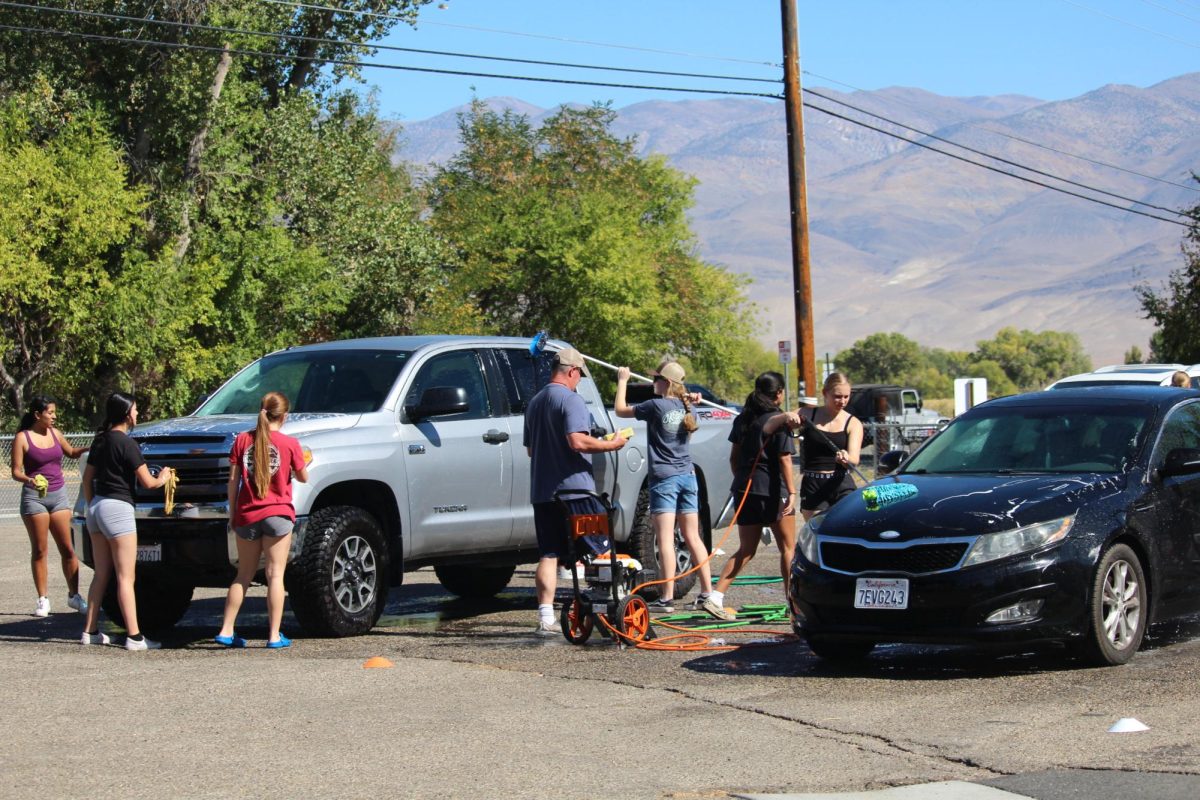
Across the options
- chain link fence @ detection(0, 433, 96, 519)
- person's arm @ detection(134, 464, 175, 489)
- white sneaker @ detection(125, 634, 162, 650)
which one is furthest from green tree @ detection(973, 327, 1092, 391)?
person's arm @ detection(134, 464, 175, 489)

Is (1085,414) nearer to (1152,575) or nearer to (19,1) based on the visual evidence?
(1152,575)

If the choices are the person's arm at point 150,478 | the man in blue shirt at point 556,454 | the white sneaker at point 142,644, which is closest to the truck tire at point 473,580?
the man in blue shirt at point 556,454

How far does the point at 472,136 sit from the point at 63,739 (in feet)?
199

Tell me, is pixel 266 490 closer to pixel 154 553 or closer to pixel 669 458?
pixel 154 553

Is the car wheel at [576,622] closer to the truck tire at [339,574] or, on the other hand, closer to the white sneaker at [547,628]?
the white sneaker at [547,628]

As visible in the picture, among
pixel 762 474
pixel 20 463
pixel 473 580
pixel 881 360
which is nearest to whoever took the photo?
pixel 762 474

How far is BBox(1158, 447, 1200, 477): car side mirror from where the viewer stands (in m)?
9.64

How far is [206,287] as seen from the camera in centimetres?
3878

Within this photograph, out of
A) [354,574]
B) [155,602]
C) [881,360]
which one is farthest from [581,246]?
[881,360]

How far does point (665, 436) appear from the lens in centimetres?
1218

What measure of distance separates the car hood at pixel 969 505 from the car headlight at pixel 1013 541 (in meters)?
0.04

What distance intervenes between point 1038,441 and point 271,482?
4.82 meters

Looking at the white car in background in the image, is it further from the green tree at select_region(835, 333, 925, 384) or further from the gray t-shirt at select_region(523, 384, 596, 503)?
the green tree at select_region(835, 333, 925, 384)

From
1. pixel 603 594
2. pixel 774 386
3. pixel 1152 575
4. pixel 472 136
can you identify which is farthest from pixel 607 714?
pixel 472 136
